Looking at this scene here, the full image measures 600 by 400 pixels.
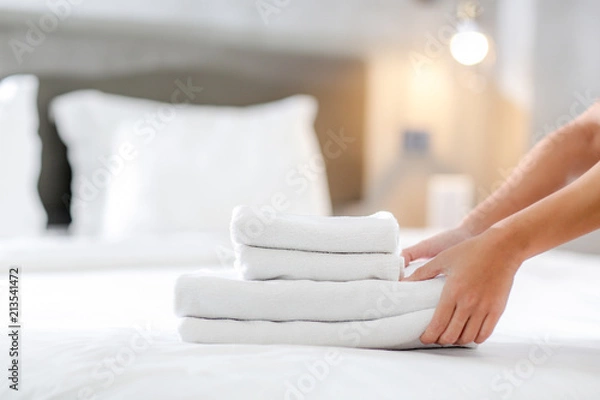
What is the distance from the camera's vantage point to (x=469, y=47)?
2951 mm

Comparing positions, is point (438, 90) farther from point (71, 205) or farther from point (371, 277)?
point (371, 277)

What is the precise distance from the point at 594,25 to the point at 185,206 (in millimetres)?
1750

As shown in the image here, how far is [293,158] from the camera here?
241cm

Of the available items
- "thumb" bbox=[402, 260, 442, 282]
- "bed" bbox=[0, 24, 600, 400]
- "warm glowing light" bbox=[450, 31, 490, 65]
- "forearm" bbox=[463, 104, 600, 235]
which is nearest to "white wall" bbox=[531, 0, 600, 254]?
"warm glowing light" bbox=[450, 31, 490, 65]

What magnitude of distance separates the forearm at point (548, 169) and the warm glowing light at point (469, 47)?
1.81 meters

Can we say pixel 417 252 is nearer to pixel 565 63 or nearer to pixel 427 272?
pixel 427 272

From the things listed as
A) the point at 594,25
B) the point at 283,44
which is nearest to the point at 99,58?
the point at 283,44

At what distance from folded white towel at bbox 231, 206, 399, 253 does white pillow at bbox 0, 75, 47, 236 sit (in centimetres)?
147

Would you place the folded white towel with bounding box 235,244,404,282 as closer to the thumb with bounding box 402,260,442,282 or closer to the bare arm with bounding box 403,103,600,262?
the thumb with bounding box 402,260,442,282

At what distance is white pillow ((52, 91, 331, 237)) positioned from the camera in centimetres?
216

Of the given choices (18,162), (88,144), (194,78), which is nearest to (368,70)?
(194,78)

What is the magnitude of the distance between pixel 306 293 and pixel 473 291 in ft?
0.70

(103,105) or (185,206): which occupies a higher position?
(103,105)

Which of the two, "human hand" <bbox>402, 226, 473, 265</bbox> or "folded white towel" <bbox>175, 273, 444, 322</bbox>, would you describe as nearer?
"folded white towel" <bbox>175, 273, 444, 322</bbox>
